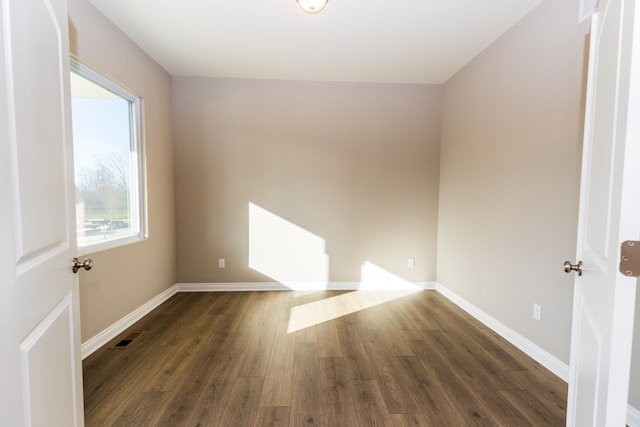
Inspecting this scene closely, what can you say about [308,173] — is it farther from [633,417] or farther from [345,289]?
[633,417]

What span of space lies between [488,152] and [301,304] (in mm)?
2523

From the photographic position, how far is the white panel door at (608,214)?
0.77m

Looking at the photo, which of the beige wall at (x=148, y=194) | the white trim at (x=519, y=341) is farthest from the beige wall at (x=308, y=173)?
the white trim at (x=519, y=341)

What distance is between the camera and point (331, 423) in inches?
63.0

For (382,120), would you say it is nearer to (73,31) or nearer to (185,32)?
(185,32)

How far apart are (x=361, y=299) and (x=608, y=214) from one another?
9.55ft

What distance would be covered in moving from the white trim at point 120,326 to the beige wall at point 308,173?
50 cm

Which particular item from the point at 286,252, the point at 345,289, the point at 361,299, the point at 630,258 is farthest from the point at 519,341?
the point at 286,252

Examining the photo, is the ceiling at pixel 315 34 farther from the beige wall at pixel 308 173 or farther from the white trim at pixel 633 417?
the white trim at pixel 633 417

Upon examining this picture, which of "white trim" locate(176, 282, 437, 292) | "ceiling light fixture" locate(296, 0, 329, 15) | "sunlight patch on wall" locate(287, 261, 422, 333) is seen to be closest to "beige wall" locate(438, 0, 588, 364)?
"sunlight patch on wall" locate(287, 261, 422, 333)

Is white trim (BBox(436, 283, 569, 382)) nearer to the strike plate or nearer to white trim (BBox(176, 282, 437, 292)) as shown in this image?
white trim (BBox(176, 282, 437, 292))

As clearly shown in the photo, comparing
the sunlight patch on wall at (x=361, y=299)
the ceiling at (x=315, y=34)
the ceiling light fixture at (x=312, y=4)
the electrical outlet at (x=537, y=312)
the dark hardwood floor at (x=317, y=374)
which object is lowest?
the dark hardwood floor at (x=317, y=374)

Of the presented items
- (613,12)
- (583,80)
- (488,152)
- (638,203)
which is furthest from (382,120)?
(638,203)

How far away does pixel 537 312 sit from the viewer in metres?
2.24
